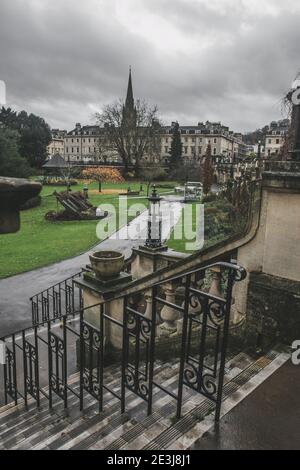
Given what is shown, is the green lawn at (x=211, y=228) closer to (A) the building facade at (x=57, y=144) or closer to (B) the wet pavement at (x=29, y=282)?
(B) the wet pavement at (x=29, y=282)

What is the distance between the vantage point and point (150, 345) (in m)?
3.09

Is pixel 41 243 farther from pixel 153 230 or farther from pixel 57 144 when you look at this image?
pixel 57 144

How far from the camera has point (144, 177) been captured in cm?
5575

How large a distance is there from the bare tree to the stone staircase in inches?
2309

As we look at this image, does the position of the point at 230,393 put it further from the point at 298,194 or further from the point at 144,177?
the point at 144,177

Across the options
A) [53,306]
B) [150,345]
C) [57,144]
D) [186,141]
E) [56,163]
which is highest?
[57,144]

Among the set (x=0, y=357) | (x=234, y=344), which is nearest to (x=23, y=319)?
(x=0, y=357)

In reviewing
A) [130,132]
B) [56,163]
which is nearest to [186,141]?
[130,132]

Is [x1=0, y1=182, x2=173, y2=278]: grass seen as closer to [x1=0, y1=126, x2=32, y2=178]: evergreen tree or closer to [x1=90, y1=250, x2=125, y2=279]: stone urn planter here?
[x1=90, y1=250, x2=125, y2=279]: stone urn planter

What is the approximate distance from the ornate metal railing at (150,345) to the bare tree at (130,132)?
57.6 metres

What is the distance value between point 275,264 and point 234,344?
114cm

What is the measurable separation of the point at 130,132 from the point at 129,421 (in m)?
62.2

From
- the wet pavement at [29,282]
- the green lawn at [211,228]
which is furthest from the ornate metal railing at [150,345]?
the green lawn at [211,228]

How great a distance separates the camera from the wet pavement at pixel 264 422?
269 cm
